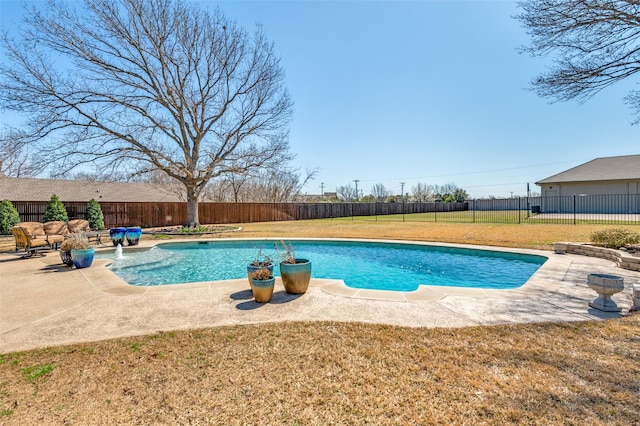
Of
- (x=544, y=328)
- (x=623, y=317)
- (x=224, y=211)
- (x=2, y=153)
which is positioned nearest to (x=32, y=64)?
(x=2, y=153)

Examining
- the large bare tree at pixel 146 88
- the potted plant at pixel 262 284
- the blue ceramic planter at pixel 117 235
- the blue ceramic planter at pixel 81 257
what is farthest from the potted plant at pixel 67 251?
the large bare tree at pixel 146 88

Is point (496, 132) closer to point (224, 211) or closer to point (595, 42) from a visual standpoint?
point (595, 42)

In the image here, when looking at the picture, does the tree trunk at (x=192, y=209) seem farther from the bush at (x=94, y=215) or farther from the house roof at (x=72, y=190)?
the house roof at (x=72, y=190)

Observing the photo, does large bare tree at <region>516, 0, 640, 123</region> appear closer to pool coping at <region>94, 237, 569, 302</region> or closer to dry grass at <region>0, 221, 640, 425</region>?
pool coping at <region>94, 237, 569, 302</region>

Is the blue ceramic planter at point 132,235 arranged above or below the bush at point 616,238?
above

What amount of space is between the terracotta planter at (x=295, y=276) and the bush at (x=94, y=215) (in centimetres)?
1722

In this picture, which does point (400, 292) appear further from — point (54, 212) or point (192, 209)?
point (54, 212)

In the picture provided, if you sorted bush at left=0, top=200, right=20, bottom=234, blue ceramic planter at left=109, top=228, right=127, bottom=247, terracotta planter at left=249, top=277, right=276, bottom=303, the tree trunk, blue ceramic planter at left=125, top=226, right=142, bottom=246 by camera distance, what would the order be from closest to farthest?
terracotta planter at left=249, top=277, right=276, bottom=303
blue ceramic planter at left=109, top=228, right=127, bottom=247
blue ceramic planter at left=125, top=226, right=142, bottom=246
bush at left=0, top=200, right=20, bottom=234
the tree trunk

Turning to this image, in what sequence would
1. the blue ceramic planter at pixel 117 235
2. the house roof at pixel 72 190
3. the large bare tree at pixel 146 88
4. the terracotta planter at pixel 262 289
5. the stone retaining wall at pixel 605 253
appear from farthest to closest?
the house roof at pixel 72 190
the large bare tree at pixel 146 88
the blue ceramic planter at pixel 117 235
the stone retaining wall at pixel 605 253
the terracotta planter at pixel 262 289

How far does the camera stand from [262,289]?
448 cm

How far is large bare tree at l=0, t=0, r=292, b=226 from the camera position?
12914mm

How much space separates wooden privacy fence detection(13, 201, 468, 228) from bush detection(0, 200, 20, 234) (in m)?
1.23

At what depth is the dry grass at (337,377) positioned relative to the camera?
2.08 metres

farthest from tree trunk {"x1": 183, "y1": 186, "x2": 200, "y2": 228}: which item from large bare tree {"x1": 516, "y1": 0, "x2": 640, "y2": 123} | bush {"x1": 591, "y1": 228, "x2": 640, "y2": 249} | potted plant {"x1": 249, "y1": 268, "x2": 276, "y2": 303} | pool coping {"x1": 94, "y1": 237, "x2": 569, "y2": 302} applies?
bush {"x1": 591, "y1": 228, "x2": 640, "y2": 249}
